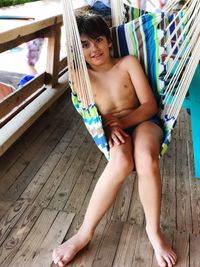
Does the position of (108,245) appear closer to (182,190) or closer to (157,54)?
(182,190)

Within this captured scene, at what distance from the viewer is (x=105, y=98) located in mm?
1404

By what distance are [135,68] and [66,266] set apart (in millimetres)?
778

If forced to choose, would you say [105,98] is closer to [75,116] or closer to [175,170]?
[175,170]

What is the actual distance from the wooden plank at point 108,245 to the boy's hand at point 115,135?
1.16 feet

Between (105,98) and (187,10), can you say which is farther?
(105,98)

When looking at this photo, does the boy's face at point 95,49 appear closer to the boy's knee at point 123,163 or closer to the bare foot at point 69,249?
the boy's knee at point 123,163

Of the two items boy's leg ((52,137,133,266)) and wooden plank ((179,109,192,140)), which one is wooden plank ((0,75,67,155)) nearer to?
boy's leg ((52,137,133,266))

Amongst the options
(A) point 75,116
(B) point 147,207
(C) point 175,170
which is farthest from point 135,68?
(A) point 75,116

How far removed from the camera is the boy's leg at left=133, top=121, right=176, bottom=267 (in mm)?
1187

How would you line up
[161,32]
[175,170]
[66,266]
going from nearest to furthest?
[66,266] < [161,32] < [175,170]

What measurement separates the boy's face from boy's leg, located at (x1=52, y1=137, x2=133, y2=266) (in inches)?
13.5

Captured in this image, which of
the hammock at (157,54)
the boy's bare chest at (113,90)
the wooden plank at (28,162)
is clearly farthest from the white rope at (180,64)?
the wooden plank at (28,162)

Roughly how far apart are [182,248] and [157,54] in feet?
2.45

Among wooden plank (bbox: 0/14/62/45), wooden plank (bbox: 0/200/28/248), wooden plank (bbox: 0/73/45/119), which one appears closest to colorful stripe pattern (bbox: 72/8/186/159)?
wooden plank (bbox: 0/14/62/45)
